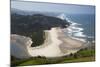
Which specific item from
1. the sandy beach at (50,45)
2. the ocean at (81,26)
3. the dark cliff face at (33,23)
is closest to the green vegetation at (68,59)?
the sandy beach at (50,45)

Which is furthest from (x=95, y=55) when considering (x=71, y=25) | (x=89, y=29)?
(x=71, y=25)

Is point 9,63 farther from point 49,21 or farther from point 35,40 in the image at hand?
point 49,21

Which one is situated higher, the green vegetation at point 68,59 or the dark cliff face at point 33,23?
the dark cliff face at point 33,23

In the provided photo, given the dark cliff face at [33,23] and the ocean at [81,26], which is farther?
the ocean at [81,26]

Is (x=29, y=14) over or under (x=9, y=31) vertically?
over

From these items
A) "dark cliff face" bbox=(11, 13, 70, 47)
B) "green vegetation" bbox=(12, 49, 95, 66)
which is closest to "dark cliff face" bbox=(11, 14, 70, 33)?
"dark cliff face" bbox=(11, 13, 70, 47)

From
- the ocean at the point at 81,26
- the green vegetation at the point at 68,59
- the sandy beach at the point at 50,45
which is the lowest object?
the green vegetation at the point at 68,59

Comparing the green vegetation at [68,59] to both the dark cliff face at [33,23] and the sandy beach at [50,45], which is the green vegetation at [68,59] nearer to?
the sandy beach at [50,45]
